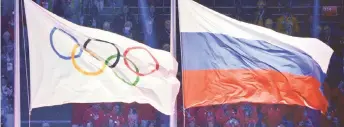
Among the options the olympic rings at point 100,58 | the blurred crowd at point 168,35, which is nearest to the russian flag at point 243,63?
the olympic rings at point 100,58

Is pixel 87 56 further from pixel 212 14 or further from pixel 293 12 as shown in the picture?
pixel 293 12

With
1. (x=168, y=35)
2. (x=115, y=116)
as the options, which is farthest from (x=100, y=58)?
(x=168, y=35)

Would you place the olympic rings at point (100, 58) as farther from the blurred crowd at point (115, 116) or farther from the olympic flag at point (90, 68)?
the blurred crowd at point (115, 116)

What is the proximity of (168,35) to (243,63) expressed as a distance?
27.2 ft

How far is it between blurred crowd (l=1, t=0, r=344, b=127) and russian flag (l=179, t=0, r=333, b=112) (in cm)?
726

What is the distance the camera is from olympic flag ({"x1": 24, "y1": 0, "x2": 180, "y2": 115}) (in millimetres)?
10688

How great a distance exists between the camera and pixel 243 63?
11.0 metres

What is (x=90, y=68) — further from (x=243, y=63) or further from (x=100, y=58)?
(x=243, y=63)

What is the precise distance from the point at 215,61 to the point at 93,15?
8.69 metres

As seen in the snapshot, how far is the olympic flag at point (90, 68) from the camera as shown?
10.7m

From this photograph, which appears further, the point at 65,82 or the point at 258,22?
the point at 258,22

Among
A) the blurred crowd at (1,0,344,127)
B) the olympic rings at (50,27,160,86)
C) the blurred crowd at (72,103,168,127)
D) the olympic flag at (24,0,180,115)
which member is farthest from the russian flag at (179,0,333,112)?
the blurred crowd at (72,103,168,127)

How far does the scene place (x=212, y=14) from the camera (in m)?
11.1

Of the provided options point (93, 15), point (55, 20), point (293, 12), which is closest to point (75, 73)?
point (55, 20)
